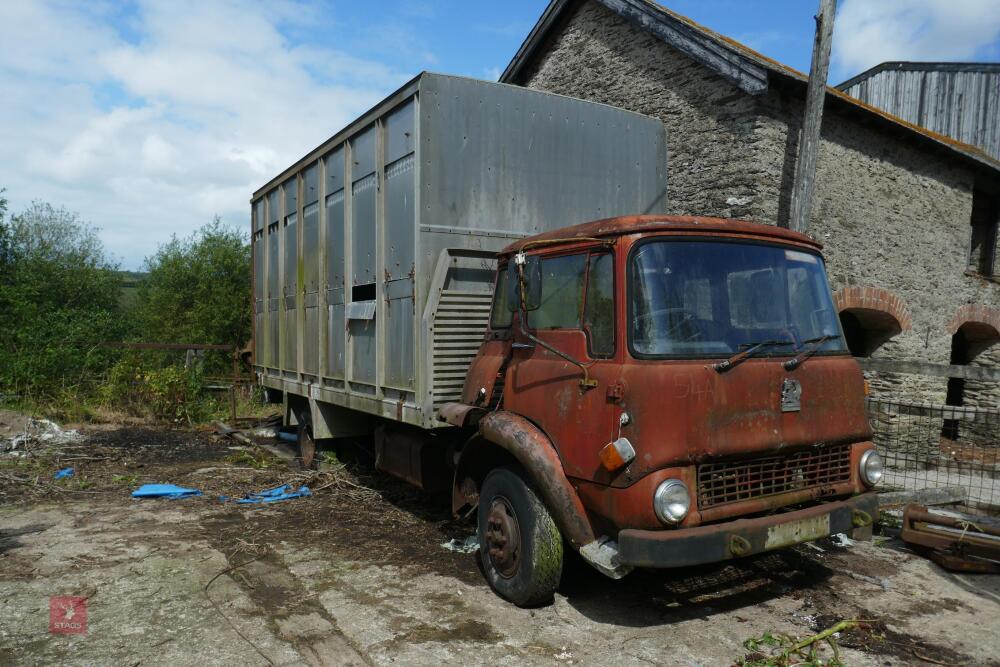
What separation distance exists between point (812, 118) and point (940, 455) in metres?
4.03

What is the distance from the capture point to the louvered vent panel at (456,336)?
5.26 m

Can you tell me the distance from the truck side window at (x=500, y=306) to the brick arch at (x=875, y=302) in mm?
6062

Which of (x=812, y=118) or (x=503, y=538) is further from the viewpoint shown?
(x=812, y=118)

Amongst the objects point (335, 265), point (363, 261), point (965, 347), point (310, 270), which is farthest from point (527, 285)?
point (965, 347)

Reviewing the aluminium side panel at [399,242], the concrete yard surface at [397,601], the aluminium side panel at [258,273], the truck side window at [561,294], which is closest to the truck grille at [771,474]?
the concrete yard surface at [397,601]

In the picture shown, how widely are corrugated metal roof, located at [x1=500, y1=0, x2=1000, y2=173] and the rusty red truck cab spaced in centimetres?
456

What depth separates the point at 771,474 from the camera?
3947 mm

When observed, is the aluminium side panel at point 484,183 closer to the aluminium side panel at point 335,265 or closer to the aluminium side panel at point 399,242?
the aluminium side panel at point 399,242

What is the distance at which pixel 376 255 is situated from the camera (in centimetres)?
600

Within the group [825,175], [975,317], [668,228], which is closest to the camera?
[668,228]

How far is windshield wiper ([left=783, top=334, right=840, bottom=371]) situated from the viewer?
394 cm

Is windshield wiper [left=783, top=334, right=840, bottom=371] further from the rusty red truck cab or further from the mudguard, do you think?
the mudguard

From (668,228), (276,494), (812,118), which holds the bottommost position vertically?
(276,494)

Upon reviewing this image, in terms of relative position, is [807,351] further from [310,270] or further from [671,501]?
[310,270]
